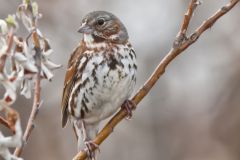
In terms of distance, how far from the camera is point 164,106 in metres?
7.19

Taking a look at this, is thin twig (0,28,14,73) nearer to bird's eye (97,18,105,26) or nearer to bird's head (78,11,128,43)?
bird's head (78,11,128,43)

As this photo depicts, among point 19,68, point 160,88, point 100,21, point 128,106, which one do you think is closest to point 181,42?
point 19,68

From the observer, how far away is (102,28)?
13.7 ft

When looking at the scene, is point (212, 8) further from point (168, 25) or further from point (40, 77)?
point (40, 77)

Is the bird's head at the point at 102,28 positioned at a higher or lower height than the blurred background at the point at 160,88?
higher

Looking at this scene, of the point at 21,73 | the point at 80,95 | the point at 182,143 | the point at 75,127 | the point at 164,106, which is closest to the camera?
the point at 21,73

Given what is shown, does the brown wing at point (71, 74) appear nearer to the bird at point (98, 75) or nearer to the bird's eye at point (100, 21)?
the bird at point (98, 75)

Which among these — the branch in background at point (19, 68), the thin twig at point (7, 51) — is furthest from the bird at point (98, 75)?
the thin twig at point (7, 51)

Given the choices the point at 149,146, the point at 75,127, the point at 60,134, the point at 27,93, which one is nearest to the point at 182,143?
the point at 149,146

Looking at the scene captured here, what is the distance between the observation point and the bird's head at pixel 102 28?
Result: 405 cm

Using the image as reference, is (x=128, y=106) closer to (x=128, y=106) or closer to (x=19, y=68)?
(x=128, y=106)

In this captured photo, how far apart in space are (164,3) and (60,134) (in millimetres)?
2055

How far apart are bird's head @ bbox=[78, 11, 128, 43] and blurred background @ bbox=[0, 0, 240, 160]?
7.39 ft

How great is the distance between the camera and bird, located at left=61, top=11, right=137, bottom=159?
12.8 feet
